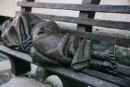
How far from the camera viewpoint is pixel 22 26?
315cm

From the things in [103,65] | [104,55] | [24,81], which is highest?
[104,55]

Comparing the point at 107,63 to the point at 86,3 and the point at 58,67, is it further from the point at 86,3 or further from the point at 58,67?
the point at 86,3

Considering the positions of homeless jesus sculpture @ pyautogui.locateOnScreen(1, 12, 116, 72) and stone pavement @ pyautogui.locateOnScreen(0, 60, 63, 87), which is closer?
homeless jesus sculpture @ pyautogui.locateOnScreen(1, 12, 116, 72)

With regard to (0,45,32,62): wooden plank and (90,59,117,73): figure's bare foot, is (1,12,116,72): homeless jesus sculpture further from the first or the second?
(0,45,32,62): wooden plank

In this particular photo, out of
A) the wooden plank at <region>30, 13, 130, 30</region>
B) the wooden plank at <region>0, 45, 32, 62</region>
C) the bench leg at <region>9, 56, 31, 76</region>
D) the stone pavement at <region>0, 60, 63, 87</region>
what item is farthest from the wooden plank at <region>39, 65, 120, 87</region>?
the bench leg at <region>9, 56, 31, 76</region>

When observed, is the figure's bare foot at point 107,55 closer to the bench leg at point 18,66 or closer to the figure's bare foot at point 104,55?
the figure's bare foot at point 104,55

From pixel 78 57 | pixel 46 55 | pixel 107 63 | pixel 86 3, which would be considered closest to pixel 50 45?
pixel 46 55

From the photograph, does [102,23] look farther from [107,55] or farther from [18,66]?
[18,66]

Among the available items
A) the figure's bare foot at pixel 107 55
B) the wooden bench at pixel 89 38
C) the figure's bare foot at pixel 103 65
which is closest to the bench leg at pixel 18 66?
the wooden bench at pixel 89 38

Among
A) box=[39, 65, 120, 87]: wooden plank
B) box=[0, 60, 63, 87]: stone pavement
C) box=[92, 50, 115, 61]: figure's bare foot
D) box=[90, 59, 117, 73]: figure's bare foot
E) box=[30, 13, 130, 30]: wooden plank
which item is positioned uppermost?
box=[30, 13, 130, 30]: wooden plank

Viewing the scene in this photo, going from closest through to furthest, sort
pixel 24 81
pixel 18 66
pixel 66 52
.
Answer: pixel 66 52, pixel 24 81, pixel 18 66

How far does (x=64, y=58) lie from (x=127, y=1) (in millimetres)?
1850

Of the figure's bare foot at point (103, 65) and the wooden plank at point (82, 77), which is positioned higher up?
the figure's bare foot at point (103, 65)

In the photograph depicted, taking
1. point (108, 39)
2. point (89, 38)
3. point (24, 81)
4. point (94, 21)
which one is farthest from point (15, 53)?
point (108, 39)
